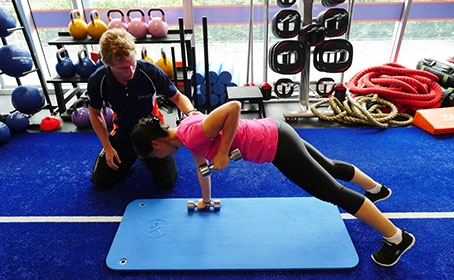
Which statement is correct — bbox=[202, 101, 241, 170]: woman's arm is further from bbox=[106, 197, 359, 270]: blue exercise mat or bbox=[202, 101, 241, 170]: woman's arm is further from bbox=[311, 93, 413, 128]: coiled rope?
bbox=[311, 93, 413, 128]: coiled rope

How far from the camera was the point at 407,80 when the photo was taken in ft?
11.3

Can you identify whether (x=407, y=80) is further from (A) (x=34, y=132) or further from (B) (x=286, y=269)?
(A) (x=34, y=132)

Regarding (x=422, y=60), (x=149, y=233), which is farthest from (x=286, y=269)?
(x=422, y=60)

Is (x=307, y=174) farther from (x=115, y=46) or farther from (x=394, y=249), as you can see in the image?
(x=115, y=46)

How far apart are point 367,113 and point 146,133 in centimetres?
253

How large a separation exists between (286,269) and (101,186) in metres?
1.49

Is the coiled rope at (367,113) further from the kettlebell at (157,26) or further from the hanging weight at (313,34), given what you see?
the kettlebell at (157,26)

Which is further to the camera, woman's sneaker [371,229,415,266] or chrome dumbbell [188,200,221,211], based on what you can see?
chrome dumbbell [188,200,221,211]

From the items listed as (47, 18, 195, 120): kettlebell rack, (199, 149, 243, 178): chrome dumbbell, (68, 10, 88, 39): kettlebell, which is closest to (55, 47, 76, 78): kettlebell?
(47, 18, 195, 120): kettlebell rack

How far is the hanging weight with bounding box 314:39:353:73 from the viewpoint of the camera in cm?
→ 301

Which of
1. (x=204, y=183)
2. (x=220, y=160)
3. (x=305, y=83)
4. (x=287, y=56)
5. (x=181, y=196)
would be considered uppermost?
(x=287, y=56)

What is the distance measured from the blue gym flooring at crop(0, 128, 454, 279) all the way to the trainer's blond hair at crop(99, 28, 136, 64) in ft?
3.50

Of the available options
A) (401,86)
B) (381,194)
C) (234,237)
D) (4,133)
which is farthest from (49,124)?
(401,86)

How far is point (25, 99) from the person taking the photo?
3104 mm
